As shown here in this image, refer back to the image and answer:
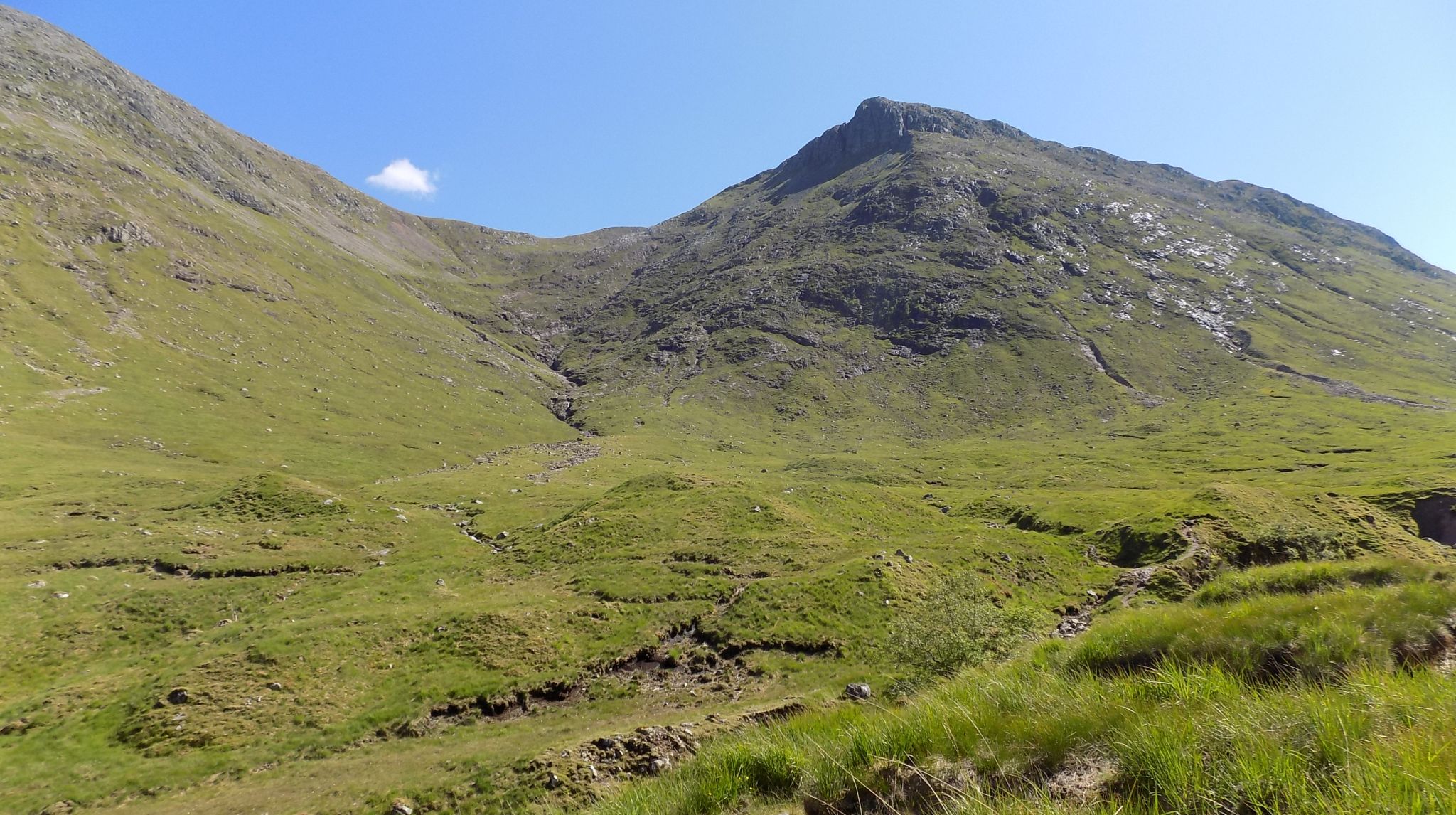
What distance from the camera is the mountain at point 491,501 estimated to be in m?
22.2

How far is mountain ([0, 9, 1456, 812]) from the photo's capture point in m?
22.2

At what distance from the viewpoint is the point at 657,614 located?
3086 cm

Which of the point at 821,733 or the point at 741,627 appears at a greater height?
the point at 821,733

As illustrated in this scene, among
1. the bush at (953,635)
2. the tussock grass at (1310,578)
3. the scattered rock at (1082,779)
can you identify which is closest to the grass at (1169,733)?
the scattered rock at (1082,779)

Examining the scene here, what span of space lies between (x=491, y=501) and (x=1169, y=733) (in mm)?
66500

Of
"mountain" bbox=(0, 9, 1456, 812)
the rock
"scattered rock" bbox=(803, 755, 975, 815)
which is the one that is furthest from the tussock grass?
the rock

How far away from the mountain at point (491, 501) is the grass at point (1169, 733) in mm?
7163

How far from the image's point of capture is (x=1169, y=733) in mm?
4543

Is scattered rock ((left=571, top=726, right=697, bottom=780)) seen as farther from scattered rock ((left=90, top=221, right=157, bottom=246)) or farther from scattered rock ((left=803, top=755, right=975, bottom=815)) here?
scattered rock ((left=90, top=221, right=157, bottom=246))

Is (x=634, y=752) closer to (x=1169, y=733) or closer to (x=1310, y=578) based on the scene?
(x=1169, y=733)

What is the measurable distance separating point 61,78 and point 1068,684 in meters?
278

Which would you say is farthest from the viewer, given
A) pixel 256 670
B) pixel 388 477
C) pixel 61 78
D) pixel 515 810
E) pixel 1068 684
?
pixel 61 78

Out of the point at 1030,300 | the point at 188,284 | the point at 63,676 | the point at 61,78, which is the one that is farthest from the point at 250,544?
the point at 61,78

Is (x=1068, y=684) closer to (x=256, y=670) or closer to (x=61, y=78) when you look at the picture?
(x=256, y=670)
